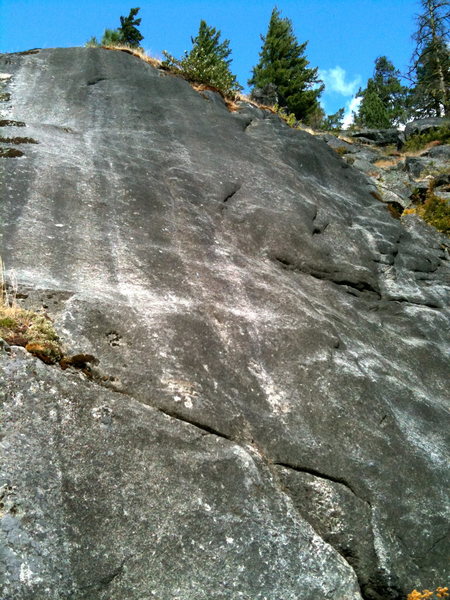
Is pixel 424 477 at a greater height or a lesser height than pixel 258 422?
lesser

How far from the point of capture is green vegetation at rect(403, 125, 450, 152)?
106 feet

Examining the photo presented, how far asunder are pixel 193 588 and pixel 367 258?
904 cm

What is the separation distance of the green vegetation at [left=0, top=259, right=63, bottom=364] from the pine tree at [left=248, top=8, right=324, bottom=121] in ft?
107

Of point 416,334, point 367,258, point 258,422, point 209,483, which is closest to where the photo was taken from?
point 209,483

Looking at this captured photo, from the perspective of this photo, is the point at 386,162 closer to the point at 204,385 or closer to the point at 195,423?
the point at 204,385

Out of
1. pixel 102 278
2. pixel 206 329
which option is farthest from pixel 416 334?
pixel 102 278

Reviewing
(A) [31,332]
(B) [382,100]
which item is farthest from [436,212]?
(B) [382,100]

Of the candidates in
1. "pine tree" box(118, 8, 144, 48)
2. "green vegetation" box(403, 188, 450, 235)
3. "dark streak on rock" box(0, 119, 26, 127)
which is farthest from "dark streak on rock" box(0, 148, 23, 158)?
"pine tree" box(118, 8, 144, 48)

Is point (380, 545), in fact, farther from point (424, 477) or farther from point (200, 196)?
point (200, 196)

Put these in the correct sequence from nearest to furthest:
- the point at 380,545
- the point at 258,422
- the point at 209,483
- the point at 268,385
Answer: the point at 209,483, the point at 380,545, the point at 258,422, the point at 268,385

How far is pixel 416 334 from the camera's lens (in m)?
10.5

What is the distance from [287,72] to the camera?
1436 inches

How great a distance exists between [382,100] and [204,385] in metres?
56.9

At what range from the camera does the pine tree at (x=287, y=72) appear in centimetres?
3628
